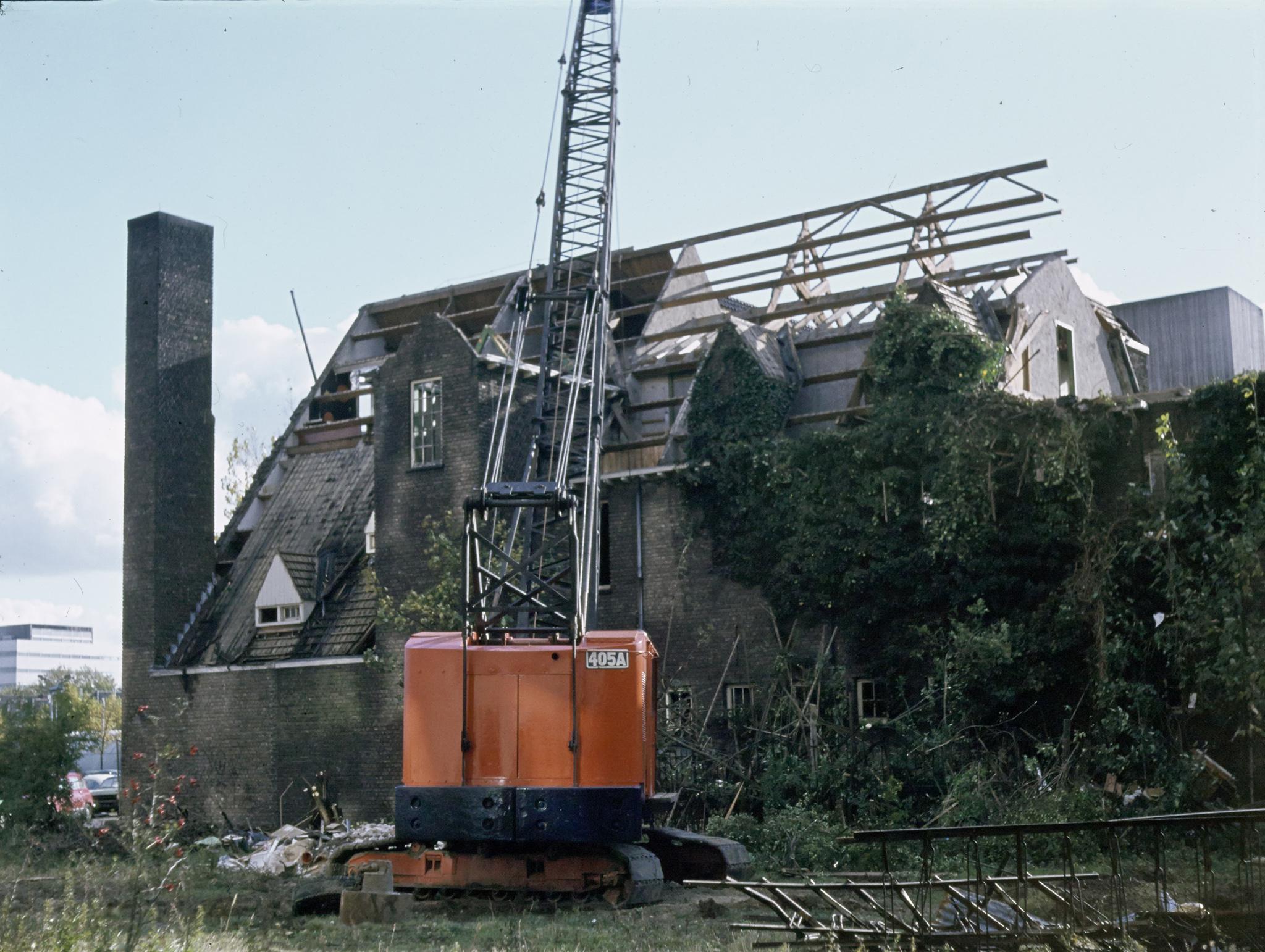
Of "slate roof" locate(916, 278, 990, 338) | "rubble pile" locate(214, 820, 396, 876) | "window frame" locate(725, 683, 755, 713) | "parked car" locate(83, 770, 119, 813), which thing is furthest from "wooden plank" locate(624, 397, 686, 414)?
"parked car" locate(83, 770, 119, 813)

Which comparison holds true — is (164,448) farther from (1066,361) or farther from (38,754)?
(1066,361)

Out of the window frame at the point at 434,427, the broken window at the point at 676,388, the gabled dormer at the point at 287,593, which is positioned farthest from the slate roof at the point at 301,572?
the broken window at the point at 676,388

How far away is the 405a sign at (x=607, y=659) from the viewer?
59.2 ft

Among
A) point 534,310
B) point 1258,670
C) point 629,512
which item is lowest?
point 1258,670

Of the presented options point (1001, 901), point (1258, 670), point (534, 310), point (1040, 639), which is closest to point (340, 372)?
point (534, 310)

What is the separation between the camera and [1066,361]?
29.7 metres

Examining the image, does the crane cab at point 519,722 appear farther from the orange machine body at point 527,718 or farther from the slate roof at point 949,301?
the slate roof at point 949,301

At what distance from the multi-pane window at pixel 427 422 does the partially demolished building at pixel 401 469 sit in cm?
4

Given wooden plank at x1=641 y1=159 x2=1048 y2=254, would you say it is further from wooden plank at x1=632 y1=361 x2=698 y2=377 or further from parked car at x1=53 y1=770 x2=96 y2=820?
parked car at x1=53 y1=770 x2=96 y2=820

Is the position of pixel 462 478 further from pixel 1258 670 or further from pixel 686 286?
pixel 1258 670

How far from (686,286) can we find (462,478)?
25.4 ft

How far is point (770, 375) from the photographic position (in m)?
27.2

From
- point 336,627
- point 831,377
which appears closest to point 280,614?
point 336,627

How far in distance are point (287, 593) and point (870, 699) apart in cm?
1297
